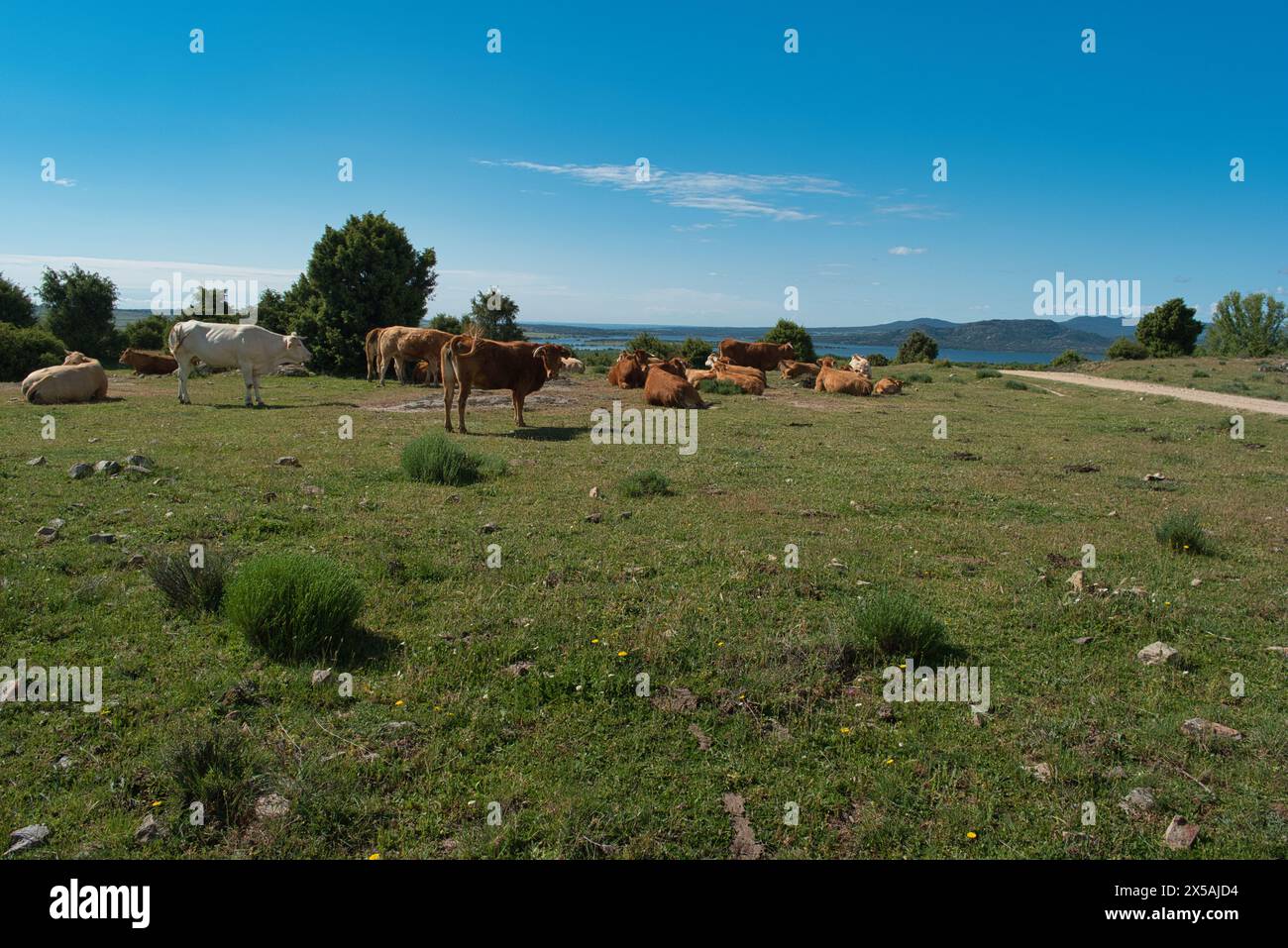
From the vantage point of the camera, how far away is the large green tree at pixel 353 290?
28125 mm

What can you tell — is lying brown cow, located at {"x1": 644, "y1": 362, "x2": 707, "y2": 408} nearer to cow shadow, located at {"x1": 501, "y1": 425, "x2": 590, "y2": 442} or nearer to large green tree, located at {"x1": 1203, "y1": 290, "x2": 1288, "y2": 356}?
cow shadow, located at {"x1": 501, "y1": 425, "x2": 590, "y2": 442}

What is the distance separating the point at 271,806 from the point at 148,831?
0.49 meters

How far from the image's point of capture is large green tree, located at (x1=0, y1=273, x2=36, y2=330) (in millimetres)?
35188

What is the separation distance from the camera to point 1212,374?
33.9m

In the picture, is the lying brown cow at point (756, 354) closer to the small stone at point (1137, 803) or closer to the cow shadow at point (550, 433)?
the cow shadow at point (550, 433)

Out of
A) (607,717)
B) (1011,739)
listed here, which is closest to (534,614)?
(607,717)

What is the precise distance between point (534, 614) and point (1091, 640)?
417cm

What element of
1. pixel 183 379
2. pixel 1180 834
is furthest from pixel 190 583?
pixel 183 379

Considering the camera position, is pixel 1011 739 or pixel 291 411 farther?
pixel 291 411

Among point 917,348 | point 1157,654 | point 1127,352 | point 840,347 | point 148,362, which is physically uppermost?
point 840,347

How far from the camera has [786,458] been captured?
484 inches

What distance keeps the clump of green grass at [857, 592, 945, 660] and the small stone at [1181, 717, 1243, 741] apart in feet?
4.72

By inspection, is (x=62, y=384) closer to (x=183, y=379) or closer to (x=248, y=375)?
(x=183, y=379)
